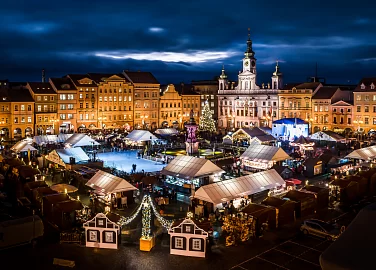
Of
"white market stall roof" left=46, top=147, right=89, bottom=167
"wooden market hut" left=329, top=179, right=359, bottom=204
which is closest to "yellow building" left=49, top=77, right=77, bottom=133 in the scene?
"white market stall roof" left=46, top=147, right=89, bottom=167

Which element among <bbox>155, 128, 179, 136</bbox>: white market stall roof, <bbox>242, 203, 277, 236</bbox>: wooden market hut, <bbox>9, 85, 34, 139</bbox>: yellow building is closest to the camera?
<bbox>242, 203, 277, 236</bbox>: wooden market hut

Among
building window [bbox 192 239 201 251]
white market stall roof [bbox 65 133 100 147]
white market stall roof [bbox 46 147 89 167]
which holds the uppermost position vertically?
white market stall roof [bbox 65 133 100 147]

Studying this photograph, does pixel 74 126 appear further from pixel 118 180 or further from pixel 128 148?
pixel 118 180

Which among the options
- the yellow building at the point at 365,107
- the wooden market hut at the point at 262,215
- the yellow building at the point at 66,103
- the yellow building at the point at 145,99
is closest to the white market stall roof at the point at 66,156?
the wooden market hut at the point at 262,215

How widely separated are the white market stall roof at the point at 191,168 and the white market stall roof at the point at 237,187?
388 centimetres

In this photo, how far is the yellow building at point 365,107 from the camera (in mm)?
57812

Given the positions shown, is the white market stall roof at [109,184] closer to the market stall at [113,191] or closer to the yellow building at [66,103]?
the market stall at [113,191]

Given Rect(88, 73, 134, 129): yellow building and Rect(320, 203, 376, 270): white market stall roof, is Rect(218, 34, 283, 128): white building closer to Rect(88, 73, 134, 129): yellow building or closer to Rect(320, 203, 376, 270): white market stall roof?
Rect(88, 73, 134, 129): yellow building

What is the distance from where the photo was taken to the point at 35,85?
61750mm

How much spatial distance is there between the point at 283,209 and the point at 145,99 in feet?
175

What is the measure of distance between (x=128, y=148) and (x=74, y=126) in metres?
19.2

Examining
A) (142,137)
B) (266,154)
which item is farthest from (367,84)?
(142,137)

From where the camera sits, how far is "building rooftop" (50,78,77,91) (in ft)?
208

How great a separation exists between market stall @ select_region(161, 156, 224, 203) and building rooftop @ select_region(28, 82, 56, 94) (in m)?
38.7
